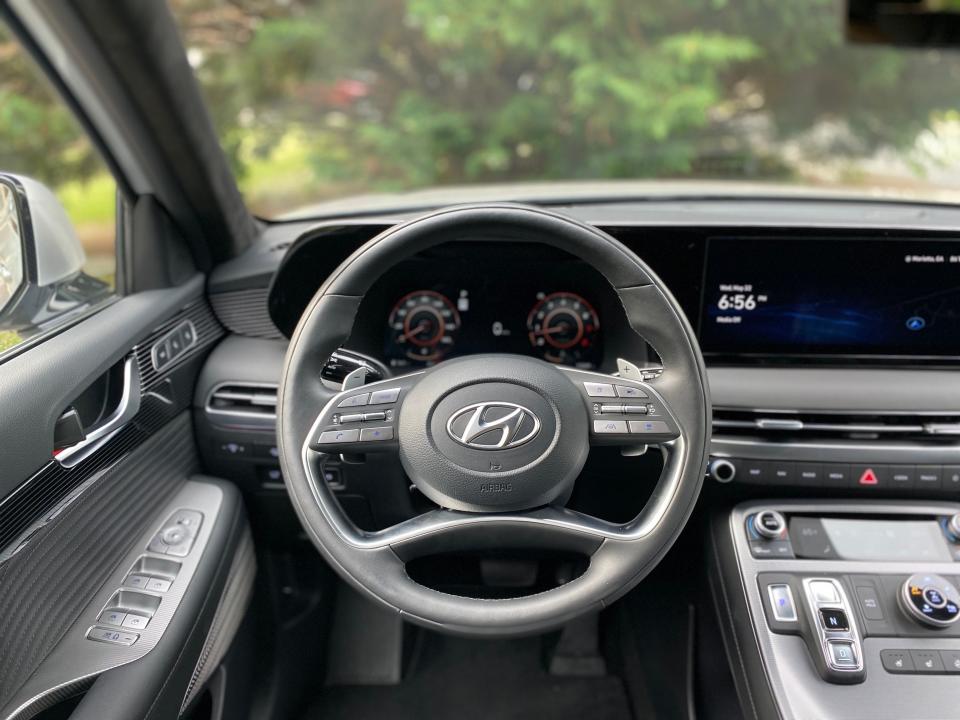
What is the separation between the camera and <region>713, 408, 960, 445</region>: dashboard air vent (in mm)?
1887

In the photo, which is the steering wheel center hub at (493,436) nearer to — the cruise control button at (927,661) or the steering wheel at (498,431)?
the steering wheel at (498,431)

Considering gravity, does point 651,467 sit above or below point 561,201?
below

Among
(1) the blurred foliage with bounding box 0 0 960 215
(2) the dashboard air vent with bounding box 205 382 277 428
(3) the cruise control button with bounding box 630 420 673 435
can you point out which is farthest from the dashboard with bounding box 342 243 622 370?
(1) the blurred foliage with bounding box 0 0 960 215

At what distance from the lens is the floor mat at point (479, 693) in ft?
7.86

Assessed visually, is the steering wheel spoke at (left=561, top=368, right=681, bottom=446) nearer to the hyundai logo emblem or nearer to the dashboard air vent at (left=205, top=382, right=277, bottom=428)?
the hyundai logo emblem

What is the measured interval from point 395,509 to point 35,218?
1.11 metres

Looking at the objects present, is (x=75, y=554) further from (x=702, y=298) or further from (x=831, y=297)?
(x=831, y=297)

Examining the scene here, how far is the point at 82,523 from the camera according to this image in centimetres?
156

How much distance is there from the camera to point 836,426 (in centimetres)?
189

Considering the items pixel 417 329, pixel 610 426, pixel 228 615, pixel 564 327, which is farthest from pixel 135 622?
pixel 564 327

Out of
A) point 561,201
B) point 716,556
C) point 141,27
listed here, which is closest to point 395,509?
point 716,556

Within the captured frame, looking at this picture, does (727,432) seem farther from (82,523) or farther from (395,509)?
(82,523)

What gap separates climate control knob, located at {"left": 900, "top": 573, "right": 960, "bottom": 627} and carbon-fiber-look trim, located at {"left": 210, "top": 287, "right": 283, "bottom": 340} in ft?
5.51

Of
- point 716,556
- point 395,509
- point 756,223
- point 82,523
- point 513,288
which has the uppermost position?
point 756,223
